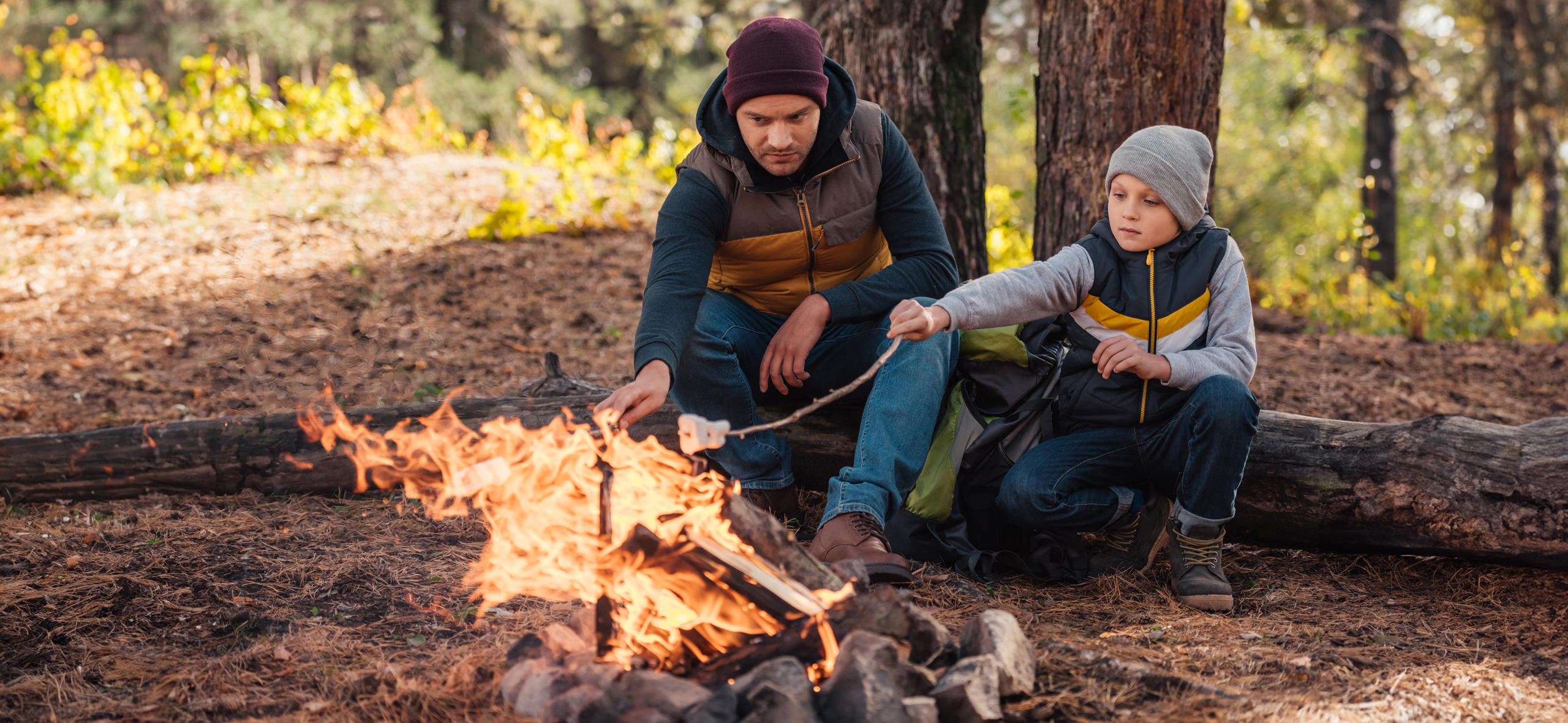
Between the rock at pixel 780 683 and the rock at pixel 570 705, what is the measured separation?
29cm

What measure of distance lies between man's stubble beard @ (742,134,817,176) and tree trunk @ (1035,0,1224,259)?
1.42 m

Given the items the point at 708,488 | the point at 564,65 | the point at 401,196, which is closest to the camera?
the point at 708,488

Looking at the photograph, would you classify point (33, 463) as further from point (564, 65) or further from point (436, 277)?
point (564, 65)

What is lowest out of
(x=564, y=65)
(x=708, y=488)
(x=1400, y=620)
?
(x=1400, y=620)

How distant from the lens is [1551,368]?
5316 mm

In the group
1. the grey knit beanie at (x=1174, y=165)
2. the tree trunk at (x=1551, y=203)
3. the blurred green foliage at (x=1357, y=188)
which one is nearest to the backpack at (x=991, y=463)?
the grey knit beanie at (x=1174, y=165)

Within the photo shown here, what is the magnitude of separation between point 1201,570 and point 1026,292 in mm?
966

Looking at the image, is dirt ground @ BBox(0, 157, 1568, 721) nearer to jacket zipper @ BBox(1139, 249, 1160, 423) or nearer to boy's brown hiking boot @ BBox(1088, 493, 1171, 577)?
boy's brown hiking boot @ BBox(1088, 493, 1171, 577)

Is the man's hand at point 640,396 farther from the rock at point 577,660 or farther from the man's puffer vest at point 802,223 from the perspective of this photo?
the man's puffer vest at point 802,223

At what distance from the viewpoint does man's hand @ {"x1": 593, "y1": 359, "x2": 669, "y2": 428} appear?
2.40 metres

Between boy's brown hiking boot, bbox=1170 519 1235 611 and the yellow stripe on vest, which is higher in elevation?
the yellow stripe on vest

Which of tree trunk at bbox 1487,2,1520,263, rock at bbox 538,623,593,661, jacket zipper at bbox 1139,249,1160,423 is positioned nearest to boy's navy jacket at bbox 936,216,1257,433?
jacket zipper at bbox 1139,249,1160,423

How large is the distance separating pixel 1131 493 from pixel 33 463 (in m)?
3.91

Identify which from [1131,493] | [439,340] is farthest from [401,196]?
[1131,493]
